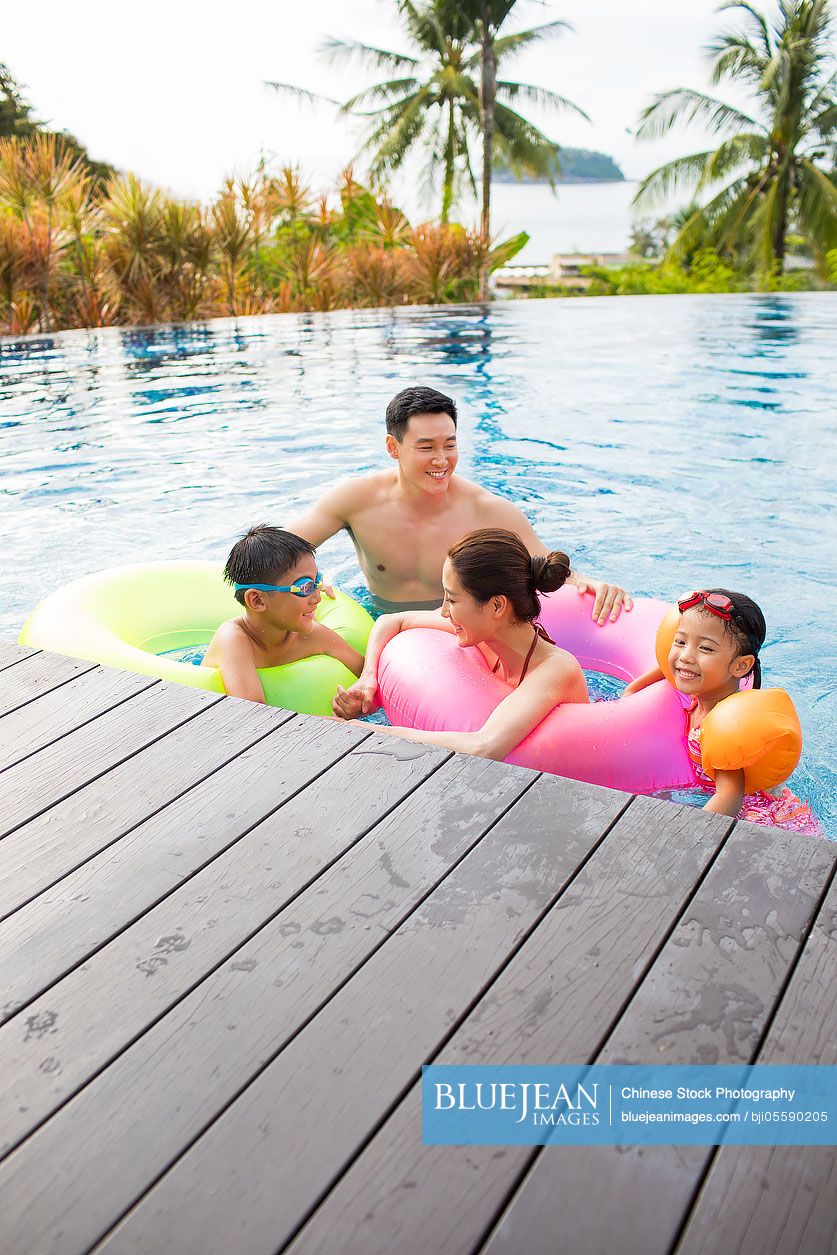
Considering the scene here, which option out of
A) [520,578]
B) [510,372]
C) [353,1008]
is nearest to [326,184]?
[510,372]

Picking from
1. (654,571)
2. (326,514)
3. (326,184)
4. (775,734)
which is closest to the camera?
(775,734)

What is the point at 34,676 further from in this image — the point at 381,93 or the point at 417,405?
the point at 381,93

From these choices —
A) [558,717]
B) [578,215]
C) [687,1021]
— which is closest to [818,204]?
[558,717]

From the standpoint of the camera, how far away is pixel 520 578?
2.58m

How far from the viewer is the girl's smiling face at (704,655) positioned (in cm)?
244

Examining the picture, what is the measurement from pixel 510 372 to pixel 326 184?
17.5 feet

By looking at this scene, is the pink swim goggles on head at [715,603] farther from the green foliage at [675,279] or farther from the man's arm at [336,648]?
the green foliage at [675,279]

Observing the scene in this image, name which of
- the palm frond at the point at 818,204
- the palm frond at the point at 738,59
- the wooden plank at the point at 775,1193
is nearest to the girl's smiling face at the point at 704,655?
the wooden plank at the point at 775,1193

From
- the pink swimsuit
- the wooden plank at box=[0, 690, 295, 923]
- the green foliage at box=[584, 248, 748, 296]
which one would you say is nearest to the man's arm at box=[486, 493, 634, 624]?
the pink swimsuit

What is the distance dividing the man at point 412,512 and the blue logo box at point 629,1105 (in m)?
2.36

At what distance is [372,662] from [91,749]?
45.7 inches

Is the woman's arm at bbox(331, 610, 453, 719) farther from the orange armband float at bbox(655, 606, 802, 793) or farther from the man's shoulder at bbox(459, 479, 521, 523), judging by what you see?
the orange armband float at bbox(655, 606, 802, 793)

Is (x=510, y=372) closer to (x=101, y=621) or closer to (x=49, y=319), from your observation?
(x=49, y=319)

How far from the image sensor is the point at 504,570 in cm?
255
